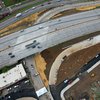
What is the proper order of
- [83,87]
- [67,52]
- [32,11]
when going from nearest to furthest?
[83,87] < [67,52] < [32,11]

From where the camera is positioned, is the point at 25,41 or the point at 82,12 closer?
the point at 25,41

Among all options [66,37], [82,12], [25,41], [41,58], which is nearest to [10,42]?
[25,41]

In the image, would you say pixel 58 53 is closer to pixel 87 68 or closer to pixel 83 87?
pixel 87 68

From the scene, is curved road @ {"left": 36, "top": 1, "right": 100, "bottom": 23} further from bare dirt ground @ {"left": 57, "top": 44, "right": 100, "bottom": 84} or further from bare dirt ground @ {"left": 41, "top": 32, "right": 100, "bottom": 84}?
bare dirt ground @ {"left": 57, "top": 44, "right": 100, "bottom": 84}

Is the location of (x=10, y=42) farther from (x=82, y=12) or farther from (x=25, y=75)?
(x=82, y=12)

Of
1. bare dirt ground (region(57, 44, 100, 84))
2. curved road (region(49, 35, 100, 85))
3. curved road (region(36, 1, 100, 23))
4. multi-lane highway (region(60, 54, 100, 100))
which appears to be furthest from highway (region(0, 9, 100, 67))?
multi-lane highway (region(60, 54, 100, 100))

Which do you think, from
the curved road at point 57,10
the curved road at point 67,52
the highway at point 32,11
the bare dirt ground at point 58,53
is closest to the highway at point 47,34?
the bare dirt ground at point 58,53

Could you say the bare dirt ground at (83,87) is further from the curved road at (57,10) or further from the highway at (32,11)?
the highway at (32,11)

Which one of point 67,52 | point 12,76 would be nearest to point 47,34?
point 67,52
